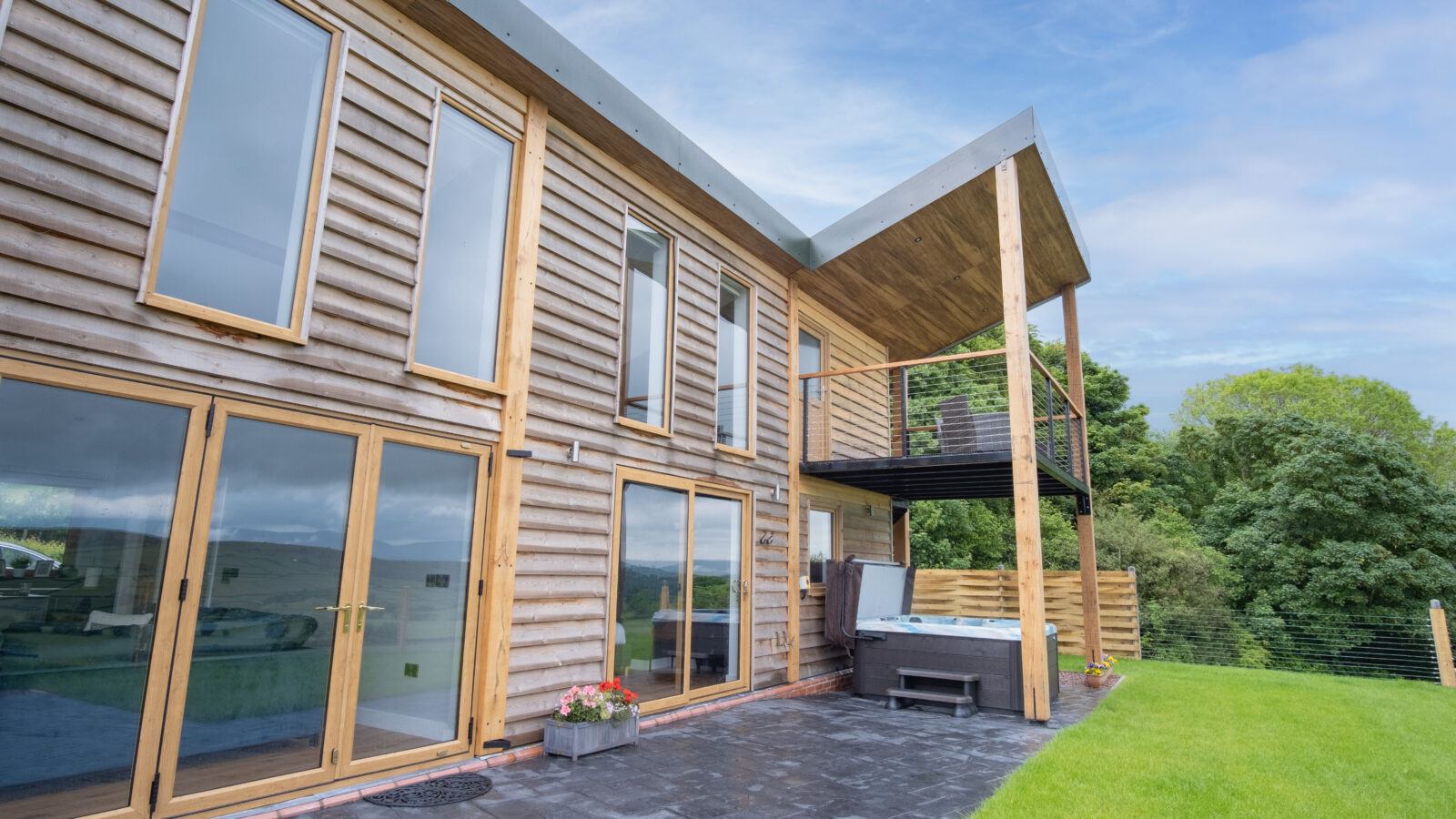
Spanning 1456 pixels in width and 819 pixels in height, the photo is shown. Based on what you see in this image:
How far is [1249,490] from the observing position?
57.9 ft

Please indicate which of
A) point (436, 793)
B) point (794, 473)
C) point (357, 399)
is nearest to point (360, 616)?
point (436, 793)

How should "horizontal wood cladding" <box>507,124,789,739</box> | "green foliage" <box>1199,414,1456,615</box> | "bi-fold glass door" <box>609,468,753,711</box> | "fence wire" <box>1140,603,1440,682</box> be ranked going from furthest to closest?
1. "green foliage" <box>1199,414,1456,615</box>
2. "fence wire" <box>1140,603,1440,682</box>
3. "bi-fold glass door" <box>609,468,753,711</box>
4. "horizontal wood cladding" <box>507,124,789,739</box>

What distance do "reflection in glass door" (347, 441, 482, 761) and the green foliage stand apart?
1635 centimetres

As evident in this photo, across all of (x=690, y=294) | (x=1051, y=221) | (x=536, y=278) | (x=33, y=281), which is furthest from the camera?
(x=1051, y=221)

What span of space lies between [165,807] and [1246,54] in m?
16.2

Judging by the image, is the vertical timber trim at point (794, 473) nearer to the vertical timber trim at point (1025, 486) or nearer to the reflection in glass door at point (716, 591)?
the reflection in glass door at point (716, 591)

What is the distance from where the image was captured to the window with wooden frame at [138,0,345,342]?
3252 millimetres

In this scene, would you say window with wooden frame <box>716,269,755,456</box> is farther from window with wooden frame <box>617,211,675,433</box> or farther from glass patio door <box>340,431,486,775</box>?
glass patio door <box>340,431,486,775</box>

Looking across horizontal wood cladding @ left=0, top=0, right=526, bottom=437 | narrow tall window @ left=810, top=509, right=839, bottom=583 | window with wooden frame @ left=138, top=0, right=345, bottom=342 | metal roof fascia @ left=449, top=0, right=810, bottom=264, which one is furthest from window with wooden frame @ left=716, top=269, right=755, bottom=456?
window with wooden frame @ left=138, top=0, right=345, bottom=342

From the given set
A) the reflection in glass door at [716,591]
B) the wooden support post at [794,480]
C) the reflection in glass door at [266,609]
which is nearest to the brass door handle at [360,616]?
the reflection in glass door at [266,609]

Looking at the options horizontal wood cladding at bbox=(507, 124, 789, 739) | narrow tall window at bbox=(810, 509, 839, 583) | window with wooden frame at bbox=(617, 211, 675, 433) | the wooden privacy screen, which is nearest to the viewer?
horizontal wood cladding at bbox=(507, 124, 789, 739)

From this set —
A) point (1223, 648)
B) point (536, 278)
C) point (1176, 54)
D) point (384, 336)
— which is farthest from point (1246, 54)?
point (384, 336)

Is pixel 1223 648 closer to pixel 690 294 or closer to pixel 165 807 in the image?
pixel 690 294

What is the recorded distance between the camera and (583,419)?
5.19 metres
